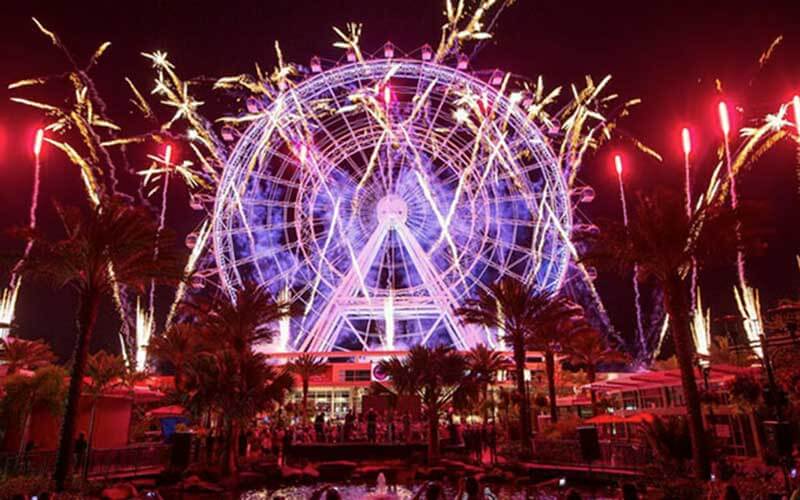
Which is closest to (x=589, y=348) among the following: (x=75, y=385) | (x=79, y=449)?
(x=79, y=449)

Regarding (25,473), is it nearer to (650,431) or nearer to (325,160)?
(650,431)

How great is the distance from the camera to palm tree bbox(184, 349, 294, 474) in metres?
22.3

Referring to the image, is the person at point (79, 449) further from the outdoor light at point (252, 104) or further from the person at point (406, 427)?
the outdoor light at point (252, 104)

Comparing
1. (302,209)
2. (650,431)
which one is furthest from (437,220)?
(650,431)

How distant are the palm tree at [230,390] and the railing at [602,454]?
10801mm

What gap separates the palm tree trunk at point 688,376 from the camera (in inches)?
632

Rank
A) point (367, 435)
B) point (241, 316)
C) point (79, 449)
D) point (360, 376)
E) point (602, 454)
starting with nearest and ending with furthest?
point (602, 454)
point (79, 449)
point (241, 316)
point (367, 435)
point (360, 376)

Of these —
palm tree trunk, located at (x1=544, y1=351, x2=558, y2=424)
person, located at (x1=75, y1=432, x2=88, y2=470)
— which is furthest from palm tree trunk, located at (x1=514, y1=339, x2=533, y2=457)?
person, located at (x1=75, y1=432, x2=88, y2=470)

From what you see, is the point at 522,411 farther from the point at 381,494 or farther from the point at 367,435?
the point at 381,494

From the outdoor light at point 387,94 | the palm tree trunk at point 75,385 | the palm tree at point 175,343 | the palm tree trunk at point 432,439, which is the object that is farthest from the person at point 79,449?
the outdoor light at point 387,94

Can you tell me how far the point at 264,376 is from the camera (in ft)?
78.3

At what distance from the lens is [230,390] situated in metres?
22.8

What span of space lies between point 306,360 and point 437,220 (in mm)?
12010

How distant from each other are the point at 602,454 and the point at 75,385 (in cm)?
1726
